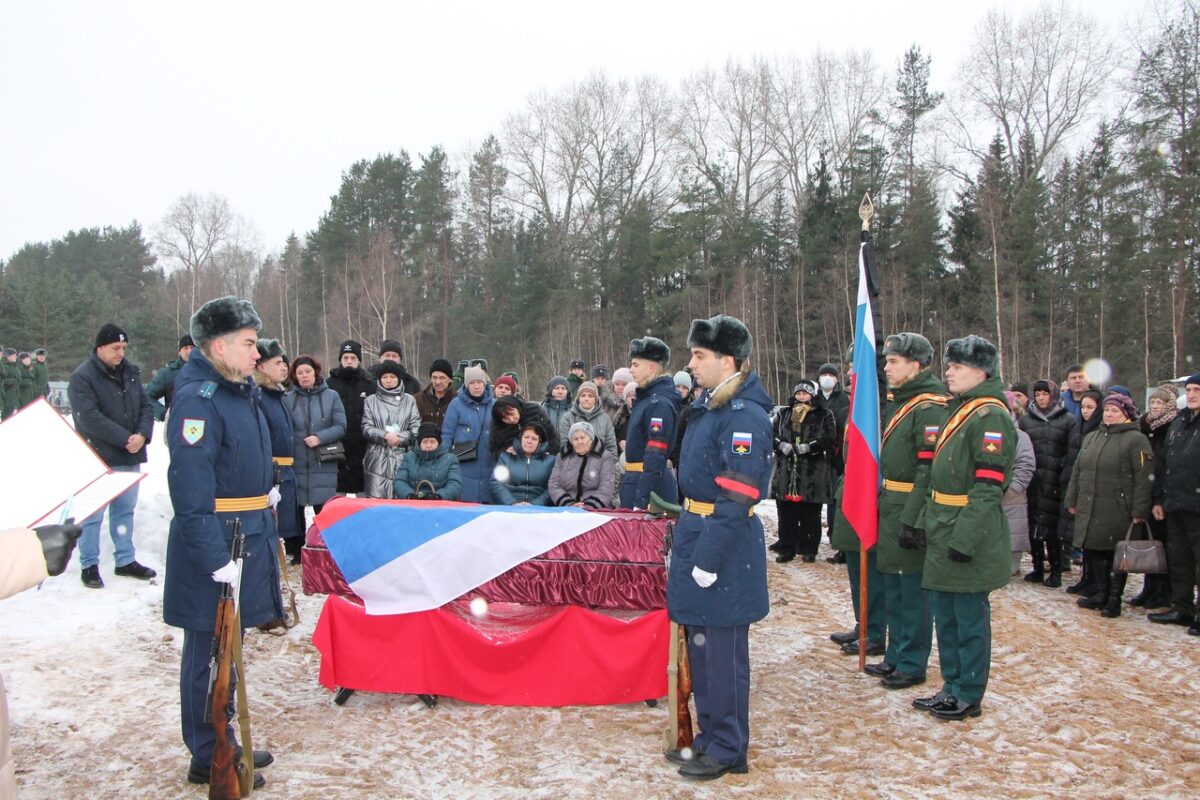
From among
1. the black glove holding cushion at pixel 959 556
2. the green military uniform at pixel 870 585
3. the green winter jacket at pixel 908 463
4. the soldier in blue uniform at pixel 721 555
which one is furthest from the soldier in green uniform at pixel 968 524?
the soldier in blue uniform at pixel 721 555

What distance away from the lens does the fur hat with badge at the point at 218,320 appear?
11.6 feet

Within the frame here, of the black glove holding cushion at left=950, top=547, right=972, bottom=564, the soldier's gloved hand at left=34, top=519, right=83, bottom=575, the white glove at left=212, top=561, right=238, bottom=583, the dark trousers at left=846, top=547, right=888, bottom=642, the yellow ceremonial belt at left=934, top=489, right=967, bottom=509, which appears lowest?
the dark trousers at left=846, top=547, right=888, bottom=642

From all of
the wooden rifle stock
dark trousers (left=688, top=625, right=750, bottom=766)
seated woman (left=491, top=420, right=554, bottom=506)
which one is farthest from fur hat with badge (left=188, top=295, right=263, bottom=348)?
seated woman (left=491, top=420, right=554, bottom=506)

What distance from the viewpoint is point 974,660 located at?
4.32 metres

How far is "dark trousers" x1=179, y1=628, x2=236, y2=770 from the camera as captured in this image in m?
3.47

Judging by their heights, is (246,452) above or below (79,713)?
above

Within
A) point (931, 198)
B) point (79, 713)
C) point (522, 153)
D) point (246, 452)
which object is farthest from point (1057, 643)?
point (522, 153)

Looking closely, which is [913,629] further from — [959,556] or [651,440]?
[651,440]

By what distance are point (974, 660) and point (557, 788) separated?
7.90 ft

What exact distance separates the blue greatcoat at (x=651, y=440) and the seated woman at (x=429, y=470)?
1.37 metres

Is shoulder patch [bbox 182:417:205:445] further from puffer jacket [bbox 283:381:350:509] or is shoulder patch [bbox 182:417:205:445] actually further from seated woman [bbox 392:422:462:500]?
puffer jacket [bbox 283:381:350:509]

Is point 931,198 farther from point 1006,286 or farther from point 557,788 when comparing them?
point 557,788

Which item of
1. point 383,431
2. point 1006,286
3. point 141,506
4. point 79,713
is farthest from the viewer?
point 1006,286

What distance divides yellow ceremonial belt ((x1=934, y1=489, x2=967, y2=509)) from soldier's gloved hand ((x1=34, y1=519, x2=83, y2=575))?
4.11m
